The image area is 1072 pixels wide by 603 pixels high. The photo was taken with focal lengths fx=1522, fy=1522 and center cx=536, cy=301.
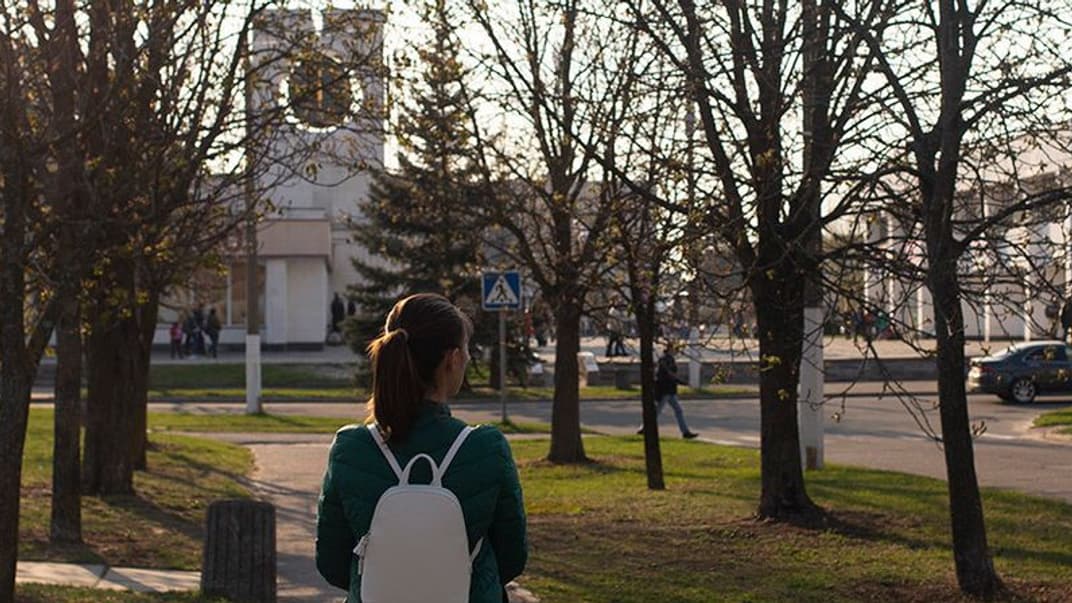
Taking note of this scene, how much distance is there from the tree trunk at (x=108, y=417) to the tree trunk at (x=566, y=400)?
20.9 ft

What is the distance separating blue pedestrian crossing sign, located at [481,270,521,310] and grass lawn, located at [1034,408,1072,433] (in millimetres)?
10010

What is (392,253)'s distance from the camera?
37.0 meters

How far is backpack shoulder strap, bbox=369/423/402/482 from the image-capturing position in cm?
384

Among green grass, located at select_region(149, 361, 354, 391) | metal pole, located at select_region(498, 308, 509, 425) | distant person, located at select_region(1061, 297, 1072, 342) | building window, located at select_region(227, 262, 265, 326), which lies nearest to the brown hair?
distant person, located at select_region(1061, 297, 1072, 342)

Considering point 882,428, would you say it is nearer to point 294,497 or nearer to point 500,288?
point 500,288

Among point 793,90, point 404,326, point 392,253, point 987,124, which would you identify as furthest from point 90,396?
point 392,253

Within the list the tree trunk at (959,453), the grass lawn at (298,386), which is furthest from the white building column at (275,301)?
the tree trunk at (959,453)

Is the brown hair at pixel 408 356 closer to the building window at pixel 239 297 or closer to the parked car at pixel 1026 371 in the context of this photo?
the parked car at pixel 1026 371

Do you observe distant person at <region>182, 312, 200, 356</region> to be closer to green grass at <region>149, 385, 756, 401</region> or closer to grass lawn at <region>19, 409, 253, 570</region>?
green grass at <region>149, 385, 756, 401</region>

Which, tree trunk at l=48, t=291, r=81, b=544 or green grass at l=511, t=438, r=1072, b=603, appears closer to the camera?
green grass at l=511, t=438, r=1072, b=603

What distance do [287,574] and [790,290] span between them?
5076mm

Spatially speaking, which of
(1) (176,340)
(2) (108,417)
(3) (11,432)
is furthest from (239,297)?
(3) (11,432)

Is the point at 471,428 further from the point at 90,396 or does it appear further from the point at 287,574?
the point at 90,396

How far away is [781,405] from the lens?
1421cm
